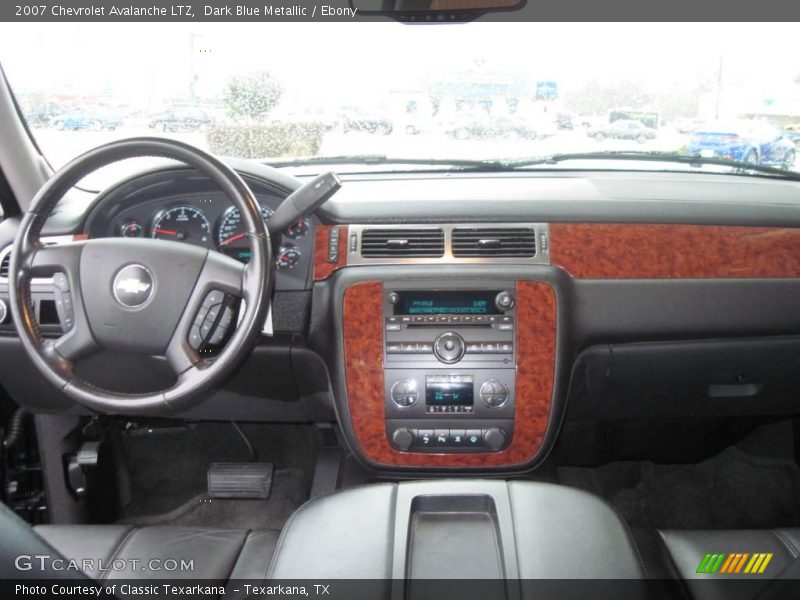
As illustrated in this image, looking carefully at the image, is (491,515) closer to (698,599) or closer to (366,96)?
(698,599)

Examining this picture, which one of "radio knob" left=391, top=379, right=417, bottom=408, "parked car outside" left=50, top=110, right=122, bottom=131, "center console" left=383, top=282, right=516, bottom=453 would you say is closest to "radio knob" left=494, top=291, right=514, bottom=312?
"center console" left=383, top=282, right=516, bottom=453

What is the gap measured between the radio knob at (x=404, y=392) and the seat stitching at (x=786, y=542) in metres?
1.16

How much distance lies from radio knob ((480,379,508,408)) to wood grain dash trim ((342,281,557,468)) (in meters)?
0.05

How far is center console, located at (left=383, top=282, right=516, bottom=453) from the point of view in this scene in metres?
2.56

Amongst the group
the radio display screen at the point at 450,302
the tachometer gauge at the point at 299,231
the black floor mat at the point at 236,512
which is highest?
the tachometer gauge at the point at 299,231

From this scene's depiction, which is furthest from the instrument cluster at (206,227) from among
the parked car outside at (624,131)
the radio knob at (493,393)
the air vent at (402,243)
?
the parked car outside at (624,131)

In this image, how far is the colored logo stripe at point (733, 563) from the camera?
189 centimetres

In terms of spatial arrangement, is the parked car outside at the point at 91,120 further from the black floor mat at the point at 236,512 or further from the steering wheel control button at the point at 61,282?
the black floor mat at the point at 236,512

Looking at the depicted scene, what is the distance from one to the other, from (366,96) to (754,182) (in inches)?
60.6

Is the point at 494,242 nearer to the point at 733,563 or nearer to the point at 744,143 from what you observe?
the point at 744,143

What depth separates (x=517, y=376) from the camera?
8.57 ft

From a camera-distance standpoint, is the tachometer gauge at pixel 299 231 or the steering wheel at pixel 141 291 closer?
the steering wheel at pixel 141 291

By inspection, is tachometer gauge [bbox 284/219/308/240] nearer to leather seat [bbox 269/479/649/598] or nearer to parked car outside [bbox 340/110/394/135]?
parked car outside [bbox 340/110/394/135]

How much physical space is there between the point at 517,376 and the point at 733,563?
3.01 ft
